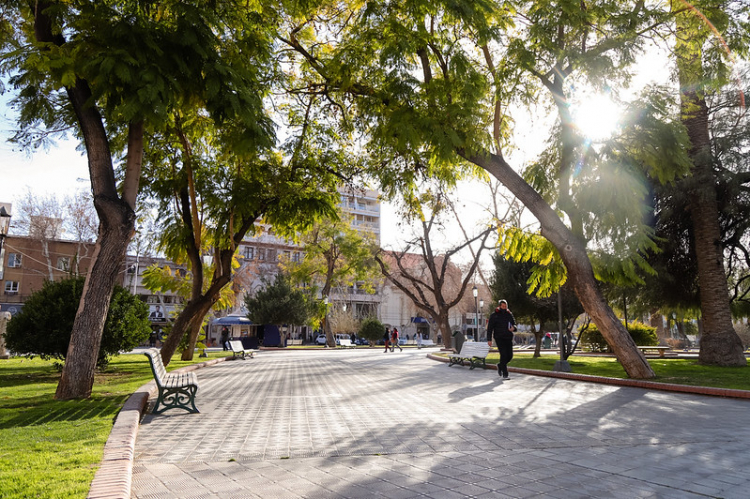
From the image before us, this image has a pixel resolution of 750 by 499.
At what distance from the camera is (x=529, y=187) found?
38.9ft

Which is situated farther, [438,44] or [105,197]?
[438,44]

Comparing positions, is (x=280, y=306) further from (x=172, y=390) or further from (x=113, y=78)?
(x=113, y=78)

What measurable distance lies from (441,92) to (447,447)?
315 inches

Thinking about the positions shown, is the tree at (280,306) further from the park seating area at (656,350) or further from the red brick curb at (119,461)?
the red brick curb at (119,461)

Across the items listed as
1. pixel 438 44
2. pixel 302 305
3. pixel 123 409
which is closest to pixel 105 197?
pixel 123 409

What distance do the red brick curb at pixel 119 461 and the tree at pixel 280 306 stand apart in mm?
32556

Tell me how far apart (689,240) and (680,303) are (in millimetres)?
2627

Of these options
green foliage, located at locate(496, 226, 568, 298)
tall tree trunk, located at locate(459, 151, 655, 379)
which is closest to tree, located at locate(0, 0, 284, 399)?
tall tree trunk, located at locate(459, 151, 655, 379)

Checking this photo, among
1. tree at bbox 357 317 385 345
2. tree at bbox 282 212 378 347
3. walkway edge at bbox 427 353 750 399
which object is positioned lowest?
tree at bbox 357 317 385 345

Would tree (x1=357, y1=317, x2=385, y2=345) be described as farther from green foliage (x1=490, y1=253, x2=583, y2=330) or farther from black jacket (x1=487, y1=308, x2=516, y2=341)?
black jacket (x1=487, y1=308, x2=516, y2=341)

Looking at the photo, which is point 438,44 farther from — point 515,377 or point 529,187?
point 515,377

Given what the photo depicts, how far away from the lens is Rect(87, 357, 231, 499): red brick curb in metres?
3.30

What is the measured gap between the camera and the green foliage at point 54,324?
1151 cm

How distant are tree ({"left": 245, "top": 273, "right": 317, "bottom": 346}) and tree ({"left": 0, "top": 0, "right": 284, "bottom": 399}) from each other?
30.4 metres
